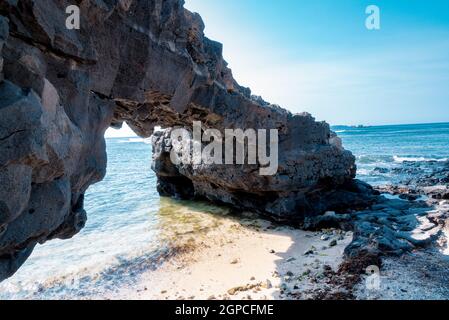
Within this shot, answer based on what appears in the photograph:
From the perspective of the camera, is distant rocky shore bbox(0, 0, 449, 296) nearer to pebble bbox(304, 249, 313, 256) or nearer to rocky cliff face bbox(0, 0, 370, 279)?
rocky cliff face bbox(0, 0, 370, 279)

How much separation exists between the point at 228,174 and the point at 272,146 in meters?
2.47

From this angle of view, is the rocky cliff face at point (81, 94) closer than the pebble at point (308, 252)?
Yes

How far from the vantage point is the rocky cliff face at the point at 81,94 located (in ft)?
13.4

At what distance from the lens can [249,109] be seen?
1245 centimetres

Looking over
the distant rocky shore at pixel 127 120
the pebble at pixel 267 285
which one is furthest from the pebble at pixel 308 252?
the pebble at pixel 267 285

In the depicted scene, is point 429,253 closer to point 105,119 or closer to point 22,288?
point 105,119

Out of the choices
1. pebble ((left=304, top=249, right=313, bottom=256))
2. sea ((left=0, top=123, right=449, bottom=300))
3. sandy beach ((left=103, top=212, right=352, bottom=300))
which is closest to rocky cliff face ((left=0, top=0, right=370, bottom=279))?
sandy beach ((left=103, top=212, right=352, bottom=300))

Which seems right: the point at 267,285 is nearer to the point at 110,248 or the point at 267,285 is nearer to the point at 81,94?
the point at 81,94

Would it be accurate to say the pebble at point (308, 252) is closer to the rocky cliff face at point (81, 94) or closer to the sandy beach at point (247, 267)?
the sandy beach at point (247, 267)

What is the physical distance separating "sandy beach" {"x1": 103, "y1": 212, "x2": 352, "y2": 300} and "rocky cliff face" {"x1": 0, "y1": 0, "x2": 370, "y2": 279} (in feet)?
12.0

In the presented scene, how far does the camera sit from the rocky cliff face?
4.10m

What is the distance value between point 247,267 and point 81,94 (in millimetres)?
7012

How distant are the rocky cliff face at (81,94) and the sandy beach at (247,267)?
3.65m
